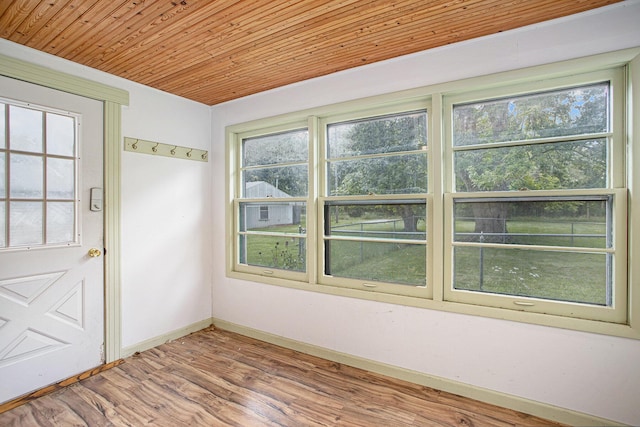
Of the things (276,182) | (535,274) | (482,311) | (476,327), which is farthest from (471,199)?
(276,182)

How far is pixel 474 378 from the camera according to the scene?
215cm

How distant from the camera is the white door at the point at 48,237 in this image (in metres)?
2.13

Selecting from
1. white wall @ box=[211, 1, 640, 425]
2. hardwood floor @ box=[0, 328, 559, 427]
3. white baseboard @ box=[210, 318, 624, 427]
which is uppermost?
white wall @ box=[211, 1, 640, 425]

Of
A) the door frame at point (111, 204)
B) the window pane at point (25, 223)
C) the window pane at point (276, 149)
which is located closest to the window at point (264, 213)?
the window pane at point (276, 149)

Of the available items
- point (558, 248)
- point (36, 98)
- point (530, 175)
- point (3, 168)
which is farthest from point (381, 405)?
point (36, 98)

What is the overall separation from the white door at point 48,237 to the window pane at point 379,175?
2052mm

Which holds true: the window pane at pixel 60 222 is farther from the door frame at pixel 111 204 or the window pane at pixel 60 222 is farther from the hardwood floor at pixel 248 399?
the hardwood floor at pixel 248 399

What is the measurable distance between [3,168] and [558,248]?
12.4 feet

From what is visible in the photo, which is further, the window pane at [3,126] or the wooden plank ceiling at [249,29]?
the window pane at [3,126]

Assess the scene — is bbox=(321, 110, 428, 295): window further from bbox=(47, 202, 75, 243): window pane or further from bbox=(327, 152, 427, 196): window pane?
bbox=(47, 202, 75, 243): window pane

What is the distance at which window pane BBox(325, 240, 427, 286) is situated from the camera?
8.02 feet

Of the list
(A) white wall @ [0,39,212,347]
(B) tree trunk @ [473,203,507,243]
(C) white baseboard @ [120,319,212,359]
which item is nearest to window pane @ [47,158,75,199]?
(A) white wall @ [0,39,212,347]

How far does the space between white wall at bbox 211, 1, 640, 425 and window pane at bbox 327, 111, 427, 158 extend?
24cm

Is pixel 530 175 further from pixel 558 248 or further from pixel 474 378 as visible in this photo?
pixel 474 378
